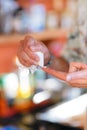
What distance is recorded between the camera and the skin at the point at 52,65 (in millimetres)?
990

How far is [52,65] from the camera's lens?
1228 millimetres

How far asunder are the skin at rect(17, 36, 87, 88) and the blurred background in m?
0.62

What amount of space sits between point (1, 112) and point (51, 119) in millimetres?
424

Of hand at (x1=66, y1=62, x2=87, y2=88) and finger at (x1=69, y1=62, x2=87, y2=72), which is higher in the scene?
finger at (x1=69, y1=62, x2=87, y2=72)

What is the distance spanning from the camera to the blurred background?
6.15ft

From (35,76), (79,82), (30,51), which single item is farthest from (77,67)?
(35,76)

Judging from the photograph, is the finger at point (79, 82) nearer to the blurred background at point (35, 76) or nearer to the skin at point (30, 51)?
the skin at point (30, 51)

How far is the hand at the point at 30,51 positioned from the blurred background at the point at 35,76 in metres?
0.63

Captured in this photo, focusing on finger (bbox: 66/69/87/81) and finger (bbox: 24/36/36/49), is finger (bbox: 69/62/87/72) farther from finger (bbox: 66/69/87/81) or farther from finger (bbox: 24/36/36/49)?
finger (bbox: 24/36/36/49)

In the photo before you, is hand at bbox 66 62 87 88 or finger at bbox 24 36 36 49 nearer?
hand at bbox 66 62 87 88

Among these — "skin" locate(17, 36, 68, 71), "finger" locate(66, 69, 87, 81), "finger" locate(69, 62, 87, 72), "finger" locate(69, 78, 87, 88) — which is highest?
"skin" locate(17, 36, 68, 71)

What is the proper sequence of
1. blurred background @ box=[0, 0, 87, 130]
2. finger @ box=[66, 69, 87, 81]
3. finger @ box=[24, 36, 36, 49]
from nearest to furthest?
finger @ box=[66, 69, 87, 81] → finger @ box=[24, 36, 36, 49] → blurred background @ box=[0, 0, 87, 130]

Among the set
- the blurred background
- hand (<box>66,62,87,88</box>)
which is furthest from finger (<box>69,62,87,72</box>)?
the blurred background

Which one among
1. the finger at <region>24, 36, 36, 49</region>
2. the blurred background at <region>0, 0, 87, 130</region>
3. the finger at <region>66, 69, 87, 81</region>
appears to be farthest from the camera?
the blurred background at <region>0, 0, 87, 130</region>
